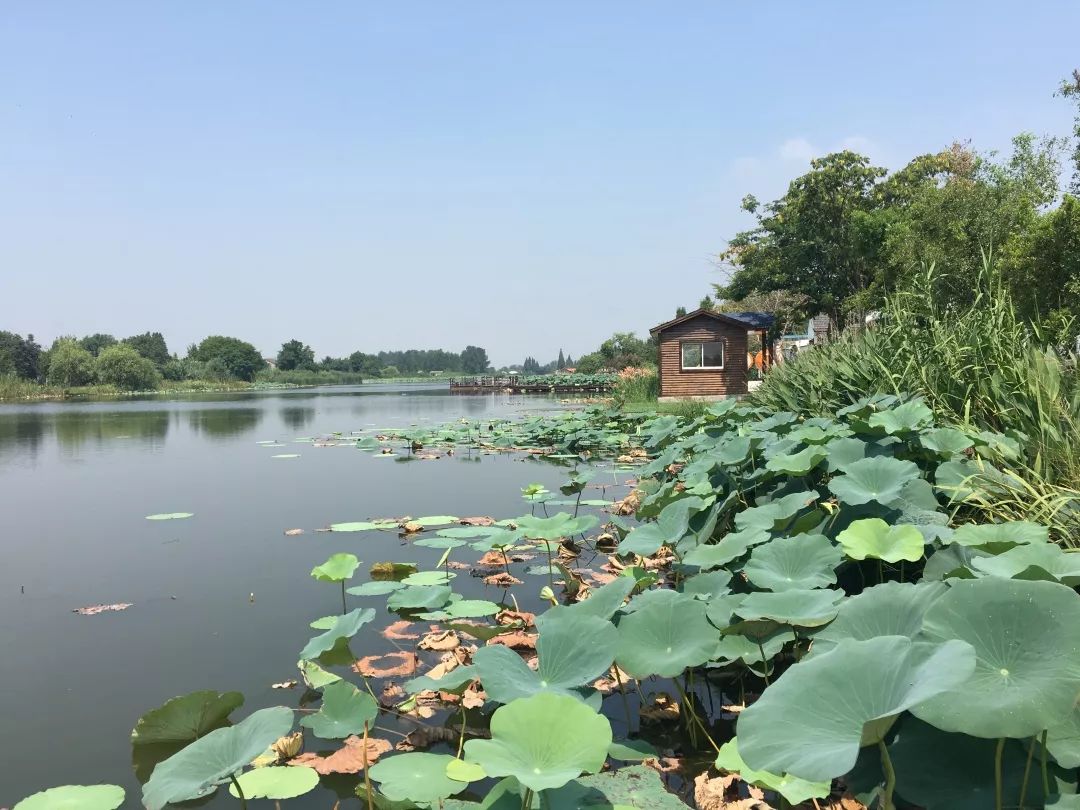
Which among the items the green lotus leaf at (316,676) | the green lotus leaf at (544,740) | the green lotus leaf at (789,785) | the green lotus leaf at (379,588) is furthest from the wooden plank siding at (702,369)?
the green lotus leaf at (544,740)

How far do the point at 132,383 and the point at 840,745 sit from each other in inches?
2187

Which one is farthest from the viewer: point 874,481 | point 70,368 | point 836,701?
point 70,368

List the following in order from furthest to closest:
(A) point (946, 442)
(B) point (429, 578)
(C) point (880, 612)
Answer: (B) point (429, 578) < (A) point (946, 442) < (C) point (880, 612)

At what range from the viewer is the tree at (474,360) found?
408ft

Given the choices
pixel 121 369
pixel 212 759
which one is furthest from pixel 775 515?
pixel 121 369

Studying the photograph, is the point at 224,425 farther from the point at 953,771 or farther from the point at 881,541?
the point at 953,771

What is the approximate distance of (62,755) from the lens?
73.7 inches

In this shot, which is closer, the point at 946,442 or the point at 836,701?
the point at 836,701

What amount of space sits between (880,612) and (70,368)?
56.9m

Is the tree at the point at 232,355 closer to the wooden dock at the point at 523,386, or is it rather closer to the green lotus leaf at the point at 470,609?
the wooden dock at the point at 523,386

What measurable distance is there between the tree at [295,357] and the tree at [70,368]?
1374 inches

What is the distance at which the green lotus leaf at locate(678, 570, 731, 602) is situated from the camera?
6.63 feet

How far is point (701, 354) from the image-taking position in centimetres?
1794

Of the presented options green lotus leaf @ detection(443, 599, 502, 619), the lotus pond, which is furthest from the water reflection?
green lotus leaf @ detection(443, 599, 502, 619)
